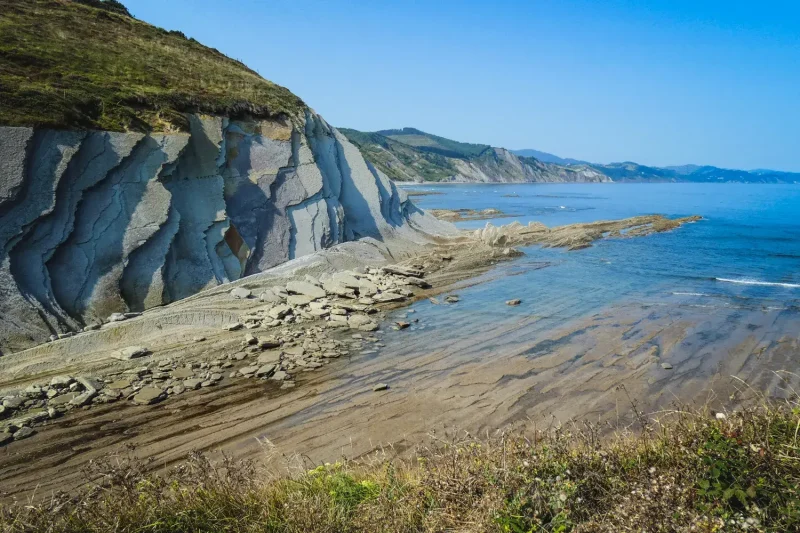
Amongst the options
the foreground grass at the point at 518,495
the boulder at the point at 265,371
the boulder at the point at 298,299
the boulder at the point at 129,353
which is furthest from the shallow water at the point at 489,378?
the boulder at the point at 298,299

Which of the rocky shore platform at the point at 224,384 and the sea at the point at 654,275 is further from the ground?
the sea at the point at 654,275

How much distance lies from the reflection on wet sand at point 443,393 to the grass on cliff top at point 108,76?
34.6ft

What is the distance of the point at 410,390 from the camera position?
33.1 feet

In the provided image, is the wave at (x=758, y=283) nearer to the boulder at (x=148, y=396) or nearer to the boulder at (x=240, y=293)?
the boulder at (x=240, y=293)

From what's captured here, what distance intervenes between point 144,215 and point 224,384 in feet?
24.7

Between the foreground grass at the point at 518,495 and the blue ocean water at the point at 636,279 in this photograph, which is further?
the blue ocean water at the point at 636,279

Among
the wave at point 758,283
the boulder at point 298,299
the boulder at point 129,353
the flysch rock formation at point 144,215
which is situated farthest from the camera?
the wave at point 758,283

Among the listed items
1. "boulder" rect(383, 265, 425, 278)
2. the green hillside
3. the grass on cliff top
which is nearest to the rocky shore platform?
"boulder" rect(383, 265, 425, 278)

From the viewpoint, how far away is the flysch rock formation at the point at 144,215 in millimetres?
12102

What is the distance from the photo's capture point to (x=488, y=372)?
11.0 metres

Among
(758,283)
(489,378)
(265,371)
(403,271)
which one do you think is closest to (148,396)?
(265,371)

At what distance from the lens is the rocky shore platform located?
26.1 ft

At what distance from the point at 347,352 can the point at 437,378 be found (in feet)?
9.40

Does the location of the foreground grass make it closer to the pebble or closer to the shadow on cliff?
the pebble
